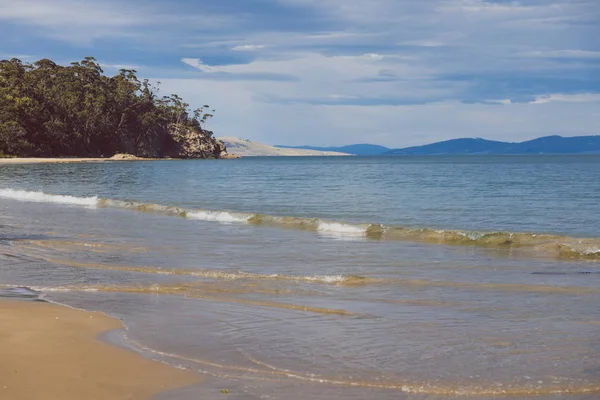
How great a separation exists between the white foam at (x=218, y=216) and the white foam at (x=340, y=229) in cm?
383

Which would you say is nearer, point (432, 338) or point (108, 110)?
point (432, 338)

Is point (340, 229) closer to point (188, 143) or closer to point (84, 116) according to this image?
point (84, 116)

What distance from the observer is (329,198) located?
34.1m

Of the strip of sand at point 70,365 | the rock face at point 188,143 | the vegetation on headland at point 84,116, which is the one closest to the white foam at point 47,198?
the strip of sand at point 70,365

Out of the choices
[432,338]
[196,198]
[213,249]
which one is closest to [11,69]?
[196,198]

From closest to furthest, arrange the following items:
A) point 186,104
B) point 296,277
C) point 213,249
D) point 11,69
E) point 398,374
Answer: point 398,374 < point 296,277 < point 213,249 < point 11,69 < point 186,104

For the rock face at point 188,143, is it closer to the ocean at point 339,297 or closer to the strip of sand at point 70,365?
the ocean at point 339,297

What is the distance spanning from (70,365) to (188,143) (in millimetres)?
163714

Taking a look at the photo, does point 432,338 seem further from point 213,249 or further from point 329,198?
point 329,198

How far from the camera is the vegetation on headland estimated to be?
112 meters

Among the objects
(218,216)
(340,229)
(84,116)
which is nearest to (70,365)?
(340,229)

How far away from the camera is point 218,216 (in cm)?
2484

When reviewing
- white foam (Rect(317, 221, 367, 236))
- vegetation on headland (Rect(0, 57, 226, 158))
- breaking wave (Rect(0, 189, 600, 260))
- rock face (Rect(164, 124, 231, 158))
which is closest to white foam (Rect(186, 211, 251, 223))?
breaking wave (Rect(0, 189, 600, 260))

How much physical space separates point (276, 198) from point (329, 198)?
9.81 feet
